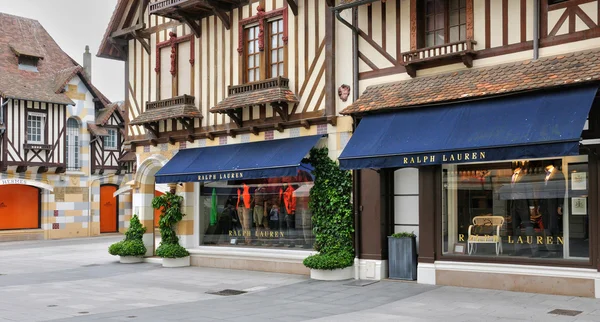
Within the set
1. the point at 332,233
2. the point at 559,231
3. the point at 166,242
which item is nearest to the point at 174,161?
the point at 166,242

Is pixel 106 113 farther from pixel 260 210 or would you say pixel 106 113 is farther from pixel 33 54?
pixel 260 210

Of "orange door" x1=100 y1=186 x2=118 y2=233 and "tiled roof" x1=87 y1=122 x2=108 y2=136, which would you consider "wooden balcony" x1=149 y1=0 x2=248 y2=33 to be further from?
"orange door" x1=100 y1=186 x2=118 y2=233

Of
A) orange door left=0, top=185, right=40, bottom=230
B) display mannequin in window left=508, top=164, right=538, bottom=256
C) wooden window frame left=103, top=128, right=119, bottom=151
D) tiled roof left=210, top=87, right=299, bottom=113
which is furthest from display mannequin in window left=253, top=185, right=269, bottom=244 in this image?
wooden window frame left=103, top=128, right=119, bottom=151

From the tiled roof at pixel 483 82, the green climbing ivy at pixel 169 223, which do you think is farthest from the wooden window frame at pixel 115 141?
the tiled roof at pixel 483 82

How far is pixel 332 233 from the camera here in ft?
44.4

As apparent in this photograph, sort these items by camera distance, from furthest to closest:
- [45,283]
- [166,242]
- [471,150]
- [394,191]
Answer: [166,242] < [45,283] < [394,191] < [471,150]

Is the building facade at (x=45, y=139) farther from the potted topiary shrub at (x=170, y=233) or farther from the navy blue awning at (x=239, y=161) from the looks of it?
the navy blue awning at (x=239, y=161)

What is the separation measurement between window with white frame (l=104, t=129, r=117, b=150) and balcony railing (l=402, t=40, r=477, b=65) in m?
23.1

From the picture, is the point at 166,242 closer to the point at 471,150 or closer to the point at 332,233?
the point at 332,233

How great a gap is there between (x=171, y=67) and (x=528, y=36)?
964cm

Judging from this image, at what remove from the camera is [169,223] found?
17.0 m

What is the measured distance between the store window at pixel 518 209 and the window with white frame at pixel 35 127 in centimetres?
2203

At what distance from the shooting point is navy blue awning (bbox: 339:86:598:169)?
32.6 ft

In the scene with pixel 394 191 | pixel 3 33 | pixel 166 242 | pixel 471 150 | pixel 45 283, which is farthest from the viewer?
pixel 3 33
